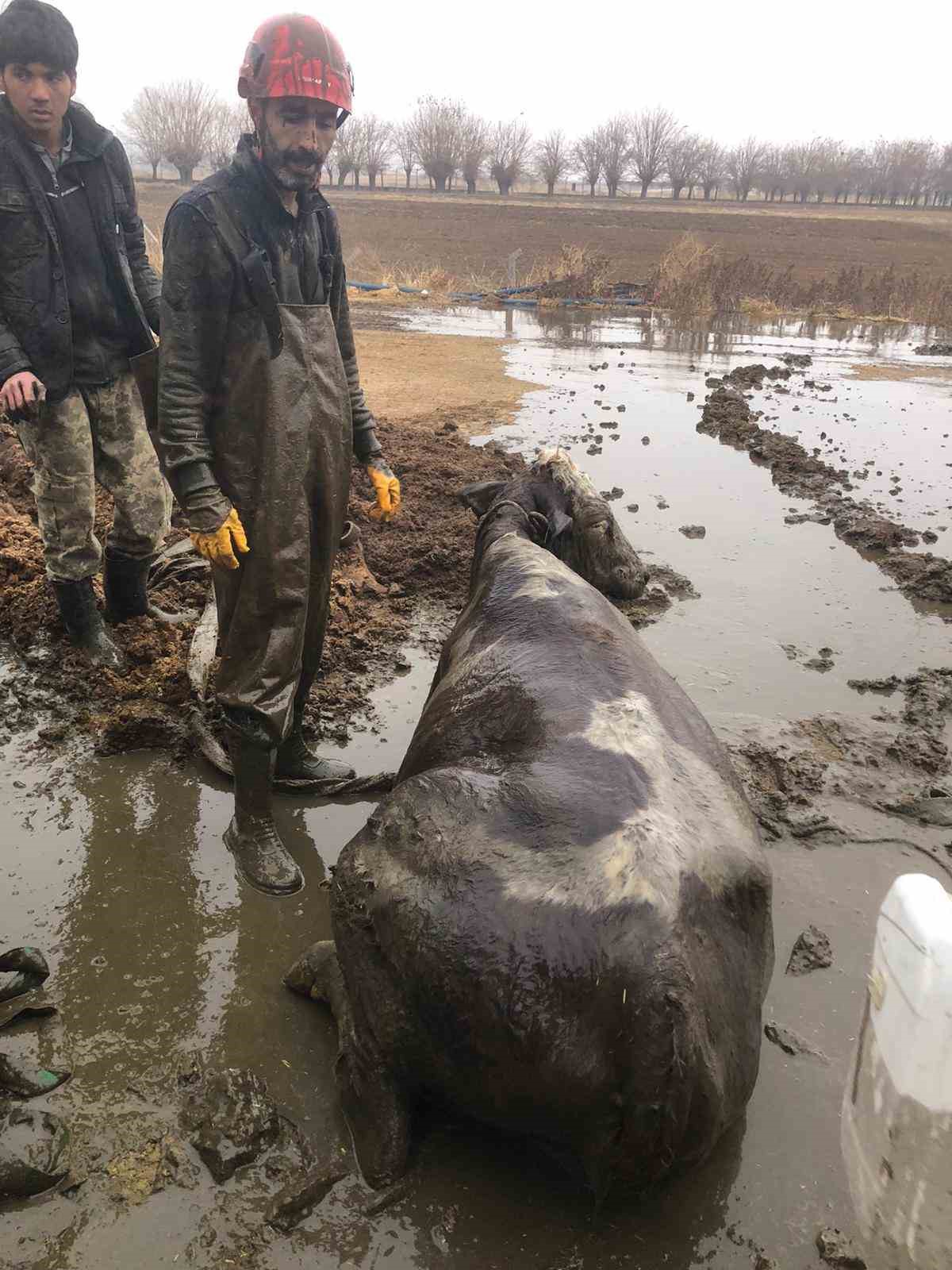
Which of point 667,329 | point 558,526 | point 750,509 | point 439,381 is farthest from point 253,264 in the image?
point 667,329

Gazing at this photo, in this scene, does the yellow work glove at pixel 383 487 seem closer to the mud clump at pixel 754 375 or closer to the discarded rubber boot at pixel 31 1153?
the discarded rubber boot at pixel 31 1153

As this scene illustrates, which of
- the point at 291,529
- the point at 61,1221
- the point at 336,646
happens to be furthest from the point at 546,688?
the point at 336,646

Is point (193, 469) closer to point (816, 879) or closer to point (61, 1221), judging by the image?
point (61, 1221)

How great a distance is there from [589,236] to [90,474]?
139ft

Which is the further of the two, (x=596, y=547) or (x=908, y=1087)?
(x=596, y=547)

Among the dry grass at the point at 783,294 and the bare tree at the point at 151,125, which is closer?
the dry grass at the point at 783,294

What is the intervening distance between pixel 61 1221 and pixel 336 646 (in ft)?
10.2

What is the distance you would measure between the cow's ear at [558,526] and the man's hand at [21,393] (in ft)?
7.48

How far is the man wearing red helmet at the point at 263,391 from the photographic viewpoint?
2.85 metres

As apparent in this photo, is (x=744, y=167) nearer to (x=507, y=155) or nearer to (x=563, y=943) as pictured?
(x=507, y=155)

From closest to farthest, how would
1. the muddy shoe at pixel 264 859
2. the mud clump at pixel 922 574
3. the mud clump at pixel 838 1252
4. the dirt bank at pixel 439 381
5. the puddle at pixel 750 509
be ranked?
1. the mud clump at pixel 838 1252
2. the muddy shoe at pixel 264 859
3. the puddle at pixel 750 509
4. the mud clump at pixel 922 574
5. the dirt bank at pixel 439 381

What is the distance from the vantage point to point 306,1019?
262 cm

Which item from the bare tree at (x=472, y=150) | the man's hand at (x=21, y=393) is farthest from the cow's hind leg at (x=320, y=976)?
the bare tree at (x=472, y=150)

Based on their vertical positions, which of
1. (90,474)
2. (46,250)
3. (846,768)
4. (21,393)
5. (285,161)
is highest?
(285,161)
